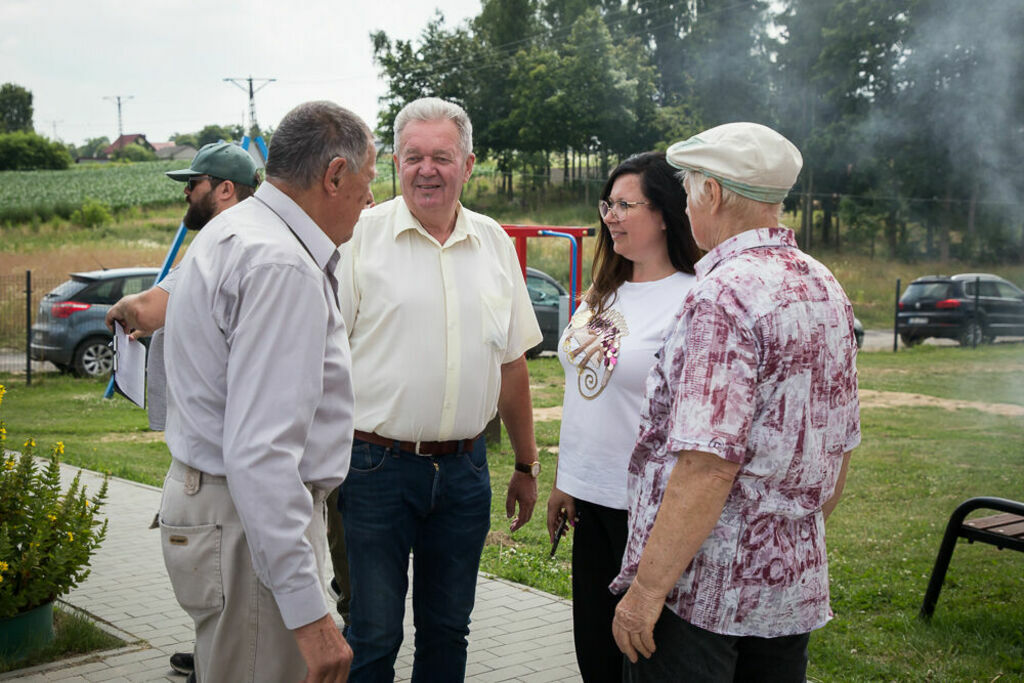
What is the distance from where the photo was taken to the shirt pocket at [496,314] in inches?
127

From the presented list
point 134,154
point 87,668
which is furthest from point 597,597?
point 134,154

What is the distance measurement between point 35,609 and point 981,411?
38.8 ft

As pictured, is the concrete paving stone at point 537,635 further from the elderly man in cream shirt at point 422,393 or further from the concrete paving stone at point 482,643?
the elderly man in cream shirt at point 422,393

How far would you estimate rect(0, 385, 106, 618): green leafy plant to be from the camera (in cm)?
408

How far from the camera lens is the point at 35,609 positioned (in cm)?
423

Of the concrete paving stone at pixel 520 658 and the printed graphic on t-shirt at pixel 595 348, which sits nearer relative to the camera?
the printed graphic on t-shirt at pixel 595 348

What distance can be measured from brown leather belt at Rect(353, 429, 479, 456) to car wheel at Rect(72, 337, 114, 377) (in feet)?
43.8

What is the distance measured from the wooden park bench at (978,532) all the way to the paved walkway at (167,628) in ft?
5.96

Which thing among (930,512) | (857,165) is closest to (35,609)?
(930,512)

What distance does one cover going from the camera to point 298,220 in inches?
85.5

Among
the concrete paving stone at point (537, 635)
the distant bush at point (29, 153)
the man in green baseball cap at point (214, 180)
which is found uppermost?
the distant bush at point (29, 153)

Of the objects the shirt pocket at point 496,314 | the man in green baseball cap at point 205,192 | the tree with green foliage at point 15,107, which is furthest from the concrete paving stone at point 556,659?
the tree with green foliage at point 15,107

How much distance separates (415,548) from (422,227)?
105cm

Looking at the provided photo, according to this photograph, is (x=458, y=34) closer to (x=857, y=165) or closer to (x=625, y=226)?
→ (x=857, y=165)
